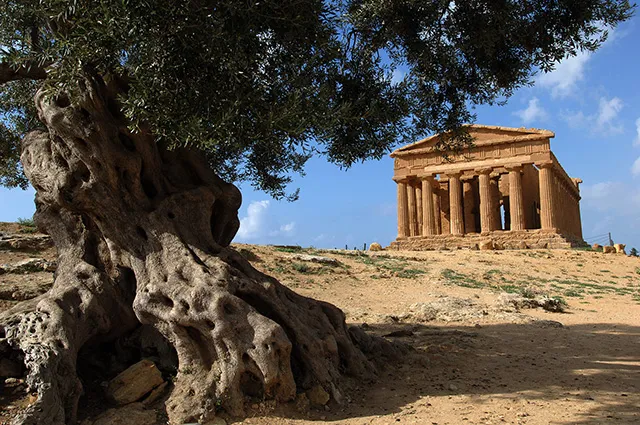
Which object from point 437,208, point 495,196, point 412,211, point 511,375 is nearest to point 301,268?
point 511,375

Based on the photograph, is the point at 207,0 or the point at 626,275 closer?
the point at 207,0

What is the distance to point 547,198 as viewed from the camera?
3322 cm

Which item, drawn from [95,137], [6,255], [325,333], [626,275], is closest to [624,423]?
[325,333]

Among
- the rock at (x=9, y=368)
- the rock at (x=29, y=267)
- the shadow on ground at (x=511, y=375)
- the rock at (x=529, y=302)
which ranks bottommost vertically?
the shadow on ground at (x=511, y=375)

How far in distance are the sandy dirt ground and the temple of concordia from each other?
13.2 metres

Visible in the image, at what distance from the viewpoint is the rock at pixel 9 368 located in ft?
16.3

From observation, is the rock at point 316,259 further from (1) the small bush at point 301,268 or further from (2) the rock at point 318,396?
(2) the rock at point 318,396

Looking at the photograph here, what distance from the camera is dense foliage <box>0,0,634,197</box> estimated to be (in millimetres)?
4828

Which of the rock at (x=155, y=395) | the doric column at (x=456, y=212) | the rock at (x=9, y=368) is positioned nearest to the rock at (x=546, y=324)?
the rock at (x=155, y=395)

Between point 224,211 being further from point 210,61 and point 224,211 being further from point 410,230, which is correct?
point 410,230

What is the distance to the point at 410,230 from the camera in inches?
1481

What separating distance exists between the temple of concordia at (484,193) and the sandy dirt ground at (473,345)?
13.2 meters

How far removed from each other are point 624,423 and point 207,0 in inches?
213

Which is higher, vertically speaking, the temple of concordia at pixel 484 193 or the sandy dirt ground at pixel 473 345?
the temple of concordia at pixel 484 193
